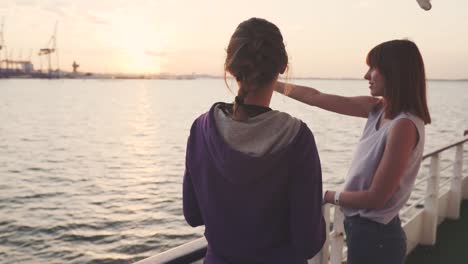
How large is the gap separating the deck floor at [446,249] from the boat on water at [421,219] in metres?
0.07

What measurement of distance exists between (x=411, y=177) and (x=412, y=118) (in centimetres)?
24

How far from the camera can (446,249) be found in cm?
379

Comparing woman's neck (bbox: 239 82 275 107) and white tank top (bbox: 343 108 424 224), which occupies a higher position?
woman's neck (bbox: 239 82 275 107)

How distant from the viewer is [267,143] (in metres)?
0.98

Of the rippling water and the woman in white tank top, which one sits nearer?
the woman in white tank top

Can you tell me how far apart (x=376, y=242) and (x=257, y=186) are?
0.77m

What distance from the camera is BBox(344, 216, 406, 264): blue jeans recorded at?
1571mm

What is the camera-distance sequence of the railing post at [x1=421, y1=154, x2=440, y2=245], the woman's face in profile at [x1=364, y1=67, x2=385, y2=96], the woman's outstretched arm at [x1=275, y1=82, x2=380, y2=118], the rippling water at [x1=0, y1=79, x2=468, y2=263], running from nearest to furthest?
the woman's face in profile at [x1=364, y1=67, x2=385, y2=96] → the woman's outstretched arm at [x1=275, y1=82, x2=380, y2=118] → the railing post at [x1=421, y1=154, x2=440, y2=245] → the rippling water at [x1=0, y1=79, x2=468, y2=263]

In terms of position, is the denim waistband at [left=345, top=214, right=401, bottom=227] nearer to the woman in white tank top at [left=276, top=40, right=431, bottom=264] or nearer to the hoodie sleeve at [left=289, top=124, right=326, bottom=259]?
the woman in white tank top at [left=276, top=40, right=431, bottom=264]

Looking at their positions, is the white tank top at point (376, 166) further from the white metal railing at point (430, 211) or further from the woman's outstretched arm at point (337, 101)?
the white metal railing at point (430, 211)

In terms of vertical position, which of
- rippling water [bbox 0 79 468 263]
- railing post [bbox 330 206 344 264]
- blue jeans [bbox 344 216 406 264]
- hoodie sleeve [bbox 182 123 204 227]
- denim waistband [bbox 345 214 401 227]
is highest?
hoodie sleeve [bbox 182 123 204 227]

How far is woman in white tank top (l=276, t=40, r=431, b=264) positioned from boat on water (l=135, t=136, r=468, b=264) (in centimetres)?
24

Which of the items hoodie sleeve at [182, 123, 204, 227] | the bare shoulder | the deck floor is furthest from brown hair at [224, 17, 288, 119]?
the deck floor

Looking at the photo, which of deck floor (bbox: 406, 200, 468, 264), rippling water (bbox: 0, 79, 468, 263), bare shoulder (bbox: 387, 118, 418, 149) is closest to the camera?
bare shoulder (bbox: 387, 118, 418, 149)
